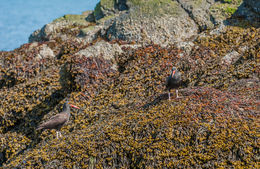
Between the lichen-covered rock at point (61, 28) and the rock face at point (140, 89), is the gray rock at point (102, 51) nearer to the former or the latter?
the rock face at point (140, 89)

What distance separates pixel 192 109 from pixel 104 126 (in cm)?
359

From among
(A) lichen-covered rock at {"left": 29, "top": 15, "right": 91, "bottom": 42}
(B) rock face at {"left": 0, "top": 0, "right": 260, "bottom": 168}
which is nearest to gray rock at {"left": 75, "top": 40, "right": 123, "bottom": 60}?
(B) rock face at {"left": 0, "top": 0, "right": 260, "bottom": 168}

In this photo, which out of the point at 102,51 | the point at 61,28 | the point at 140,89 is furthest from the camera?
the point at 61,28

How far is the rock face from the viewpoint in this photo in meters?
7.45

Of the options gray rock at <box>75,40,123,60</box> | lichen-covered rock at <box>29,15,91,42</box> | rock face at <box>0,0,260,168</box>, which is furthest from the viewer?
lichen-covered rock at <box>29,15,91,42</box>

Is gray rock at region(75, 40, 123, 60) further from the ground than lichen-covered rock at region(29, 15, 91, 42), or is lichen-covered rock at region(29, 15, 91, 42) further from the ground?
lichen-covered rock at region(29, 15, 91, 42)

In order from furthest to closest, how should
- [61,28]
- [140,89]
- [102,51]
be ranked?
[61,28] < [102,51] < [140,89]

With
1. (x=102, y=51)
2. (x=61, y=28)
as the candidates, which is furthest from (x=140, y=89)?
(x=61, y=28)

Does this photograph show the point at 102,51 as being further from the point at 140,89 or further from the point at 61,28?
the point at 61,28

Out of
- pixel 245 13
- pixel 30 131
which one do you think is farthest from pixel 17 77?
pixel 245 13

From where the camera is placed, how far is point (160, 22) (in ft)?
60.5

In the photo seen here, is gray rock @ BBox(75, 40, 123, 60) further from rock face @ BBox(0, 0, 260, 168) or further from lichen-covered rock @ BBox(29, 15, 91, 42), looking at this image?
lichen-covered rock @ BBox(29, 15, 91, 42)

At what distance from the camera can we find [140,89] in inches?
508

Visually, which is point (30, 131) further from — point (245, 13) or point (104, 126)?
point (245, 13)
